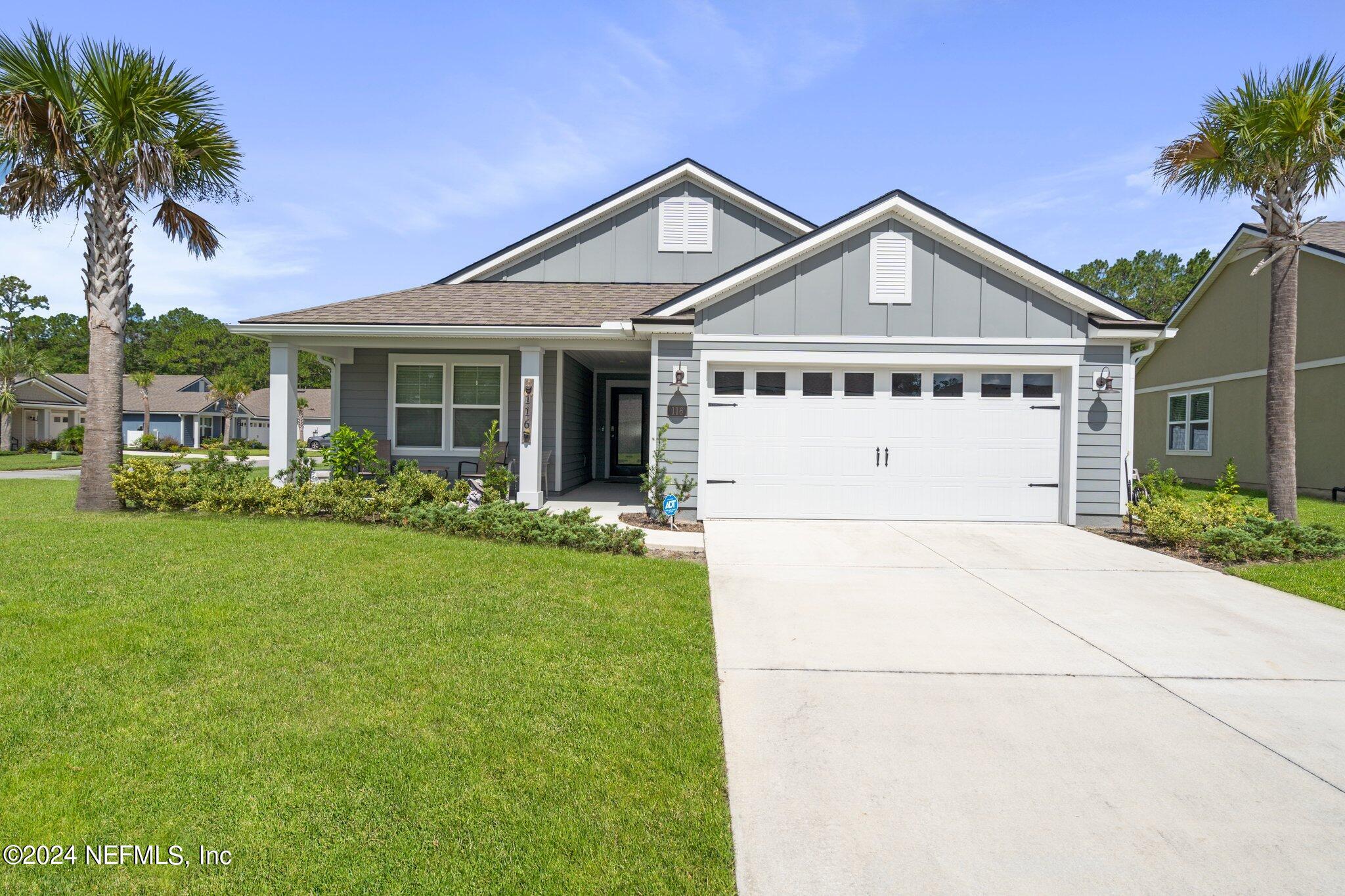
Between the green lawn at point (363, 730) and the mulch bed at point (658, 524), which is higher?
the mulch bed at point (658, 524)

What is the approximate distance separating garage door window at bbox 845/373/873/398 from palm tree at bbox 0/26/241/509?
9.25m

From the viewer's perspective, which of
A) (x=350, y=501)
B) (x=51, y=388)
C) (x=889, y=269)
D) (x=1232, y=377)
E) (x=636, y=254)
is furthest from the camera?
(x=51, y=388)

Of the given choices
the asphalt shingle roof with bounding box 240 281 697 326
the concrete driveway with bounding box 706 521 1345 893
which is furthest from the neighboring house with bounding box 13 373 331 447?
the concrete driveway with bounding box 706 521 1345 893

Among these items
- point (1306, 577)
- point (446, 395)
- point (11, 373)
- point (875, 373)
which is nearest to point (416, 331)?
point (446, 395)

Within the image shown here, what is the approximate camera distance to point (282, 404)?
420 inches

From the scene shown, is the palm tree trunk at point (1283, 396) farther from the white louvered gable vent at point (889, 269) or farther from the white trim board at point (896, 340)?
the white louvered gable vent at point (889, 269)

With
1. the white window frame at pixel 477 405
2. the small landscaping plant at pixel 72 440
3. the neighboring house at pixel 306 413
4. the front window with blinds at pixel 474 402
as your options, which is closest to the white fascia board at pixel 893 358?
the white window frame at pixel 477 405

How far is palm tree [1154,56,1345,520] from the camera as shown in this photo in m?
8.48

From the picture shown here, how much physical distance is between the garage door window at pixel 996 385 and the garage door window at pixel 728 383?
3.45m

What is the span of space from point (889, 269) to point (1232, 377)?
1347 centimetres

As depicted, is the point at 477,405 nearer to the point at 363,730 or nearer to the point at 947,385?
the point at 947,385

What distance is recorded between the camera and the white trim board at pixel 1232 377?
14.3m

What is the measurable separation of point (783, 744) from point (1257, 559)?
7.39 metres

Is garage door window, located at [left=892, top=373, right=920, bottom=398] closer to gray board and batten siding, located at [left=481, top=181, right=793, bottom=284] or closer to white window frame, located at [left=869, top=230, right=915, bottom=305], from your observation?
white window frame, located at [left=869, top=230, right=915, bottom=305]
